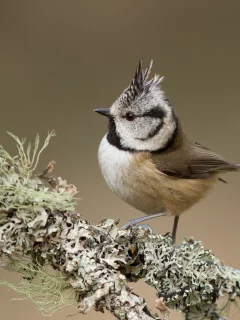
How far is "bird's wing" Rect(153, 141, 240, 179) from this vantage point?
2.09 m

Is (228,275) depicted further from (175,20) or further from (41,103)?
(175,20)

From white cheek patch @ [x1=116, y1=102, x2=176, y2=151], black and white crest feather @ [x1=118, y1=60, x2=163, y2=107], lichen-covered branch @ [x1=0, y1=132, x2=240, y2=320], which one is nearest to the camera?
lichen-covered branch @ [x1=0, y1=132, x2=240, y2=320]

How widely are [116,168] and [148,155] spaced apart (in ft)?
0.41

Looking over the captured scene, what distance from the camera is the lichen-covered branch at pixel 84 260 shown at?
4.10ft

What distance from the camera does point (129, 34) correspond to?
167 inches

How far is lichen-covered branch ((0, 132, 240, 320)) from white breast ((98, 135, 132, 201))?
0.58 m

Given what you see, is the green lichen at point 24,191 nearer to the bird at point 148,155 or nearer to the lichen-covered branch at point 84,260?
the lichen-covered branch at point 84,260

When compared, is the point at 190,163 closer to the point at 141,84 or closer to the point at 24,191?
the point at 141,84

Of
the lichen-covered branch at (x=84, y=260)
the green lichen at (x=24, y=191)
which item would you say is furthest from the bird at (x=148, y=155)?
the green lichen at (x=24, y=191)

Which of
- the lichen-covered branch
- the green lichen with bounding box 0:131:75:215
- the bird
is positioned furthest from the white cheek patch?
the green lichen with bounding box 0:131:75:215

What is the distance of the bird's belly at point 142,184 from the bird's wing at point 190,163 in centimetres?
3

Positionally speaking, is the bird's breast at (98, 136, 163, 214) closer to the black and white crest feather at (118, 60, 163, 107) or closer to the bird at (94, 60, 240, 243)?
the bird at (94, 60, 240, 243)

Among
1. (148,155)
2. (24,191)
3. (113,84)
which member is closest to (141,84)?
(148,155)

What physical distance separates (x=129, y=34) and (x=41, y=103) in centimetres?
84
